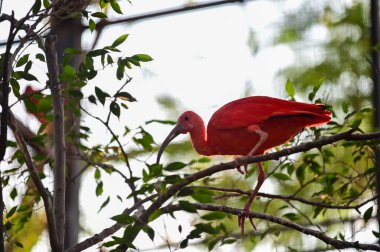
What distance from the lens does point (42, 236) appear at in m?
6.05

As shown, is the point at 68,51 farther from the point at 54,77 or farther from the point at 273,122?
the point at 273,122

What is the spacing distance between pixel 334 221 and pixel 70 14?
2.52 m

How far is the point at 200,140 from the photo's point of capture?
399cm

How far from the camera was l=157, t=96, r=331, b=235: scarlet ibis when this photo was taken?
11.6 feet

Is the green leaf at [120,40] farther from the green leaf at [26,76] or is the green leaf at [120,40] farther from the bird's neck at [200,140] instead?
the bird's neck at [200,140]

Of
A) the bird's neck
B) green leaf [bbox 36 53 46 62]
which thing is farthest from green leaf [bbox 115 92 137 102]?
the bird's neck

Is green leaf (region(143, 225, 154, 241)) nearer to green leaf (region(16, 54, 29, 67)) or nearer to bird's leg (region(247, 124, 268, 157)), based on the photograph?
bird's leg (region(247, 124, 268, 157))

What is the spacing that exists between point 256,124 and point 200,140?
1.37 feet

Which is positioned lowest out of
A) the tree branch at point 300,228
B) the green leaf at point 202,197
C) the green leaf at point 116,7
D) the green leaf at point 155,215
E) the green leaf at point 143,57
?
the tree branch at point 300,228

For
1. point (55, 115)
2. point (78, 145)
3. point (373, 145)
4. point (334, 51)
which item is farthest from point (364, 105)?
point (55, 115)

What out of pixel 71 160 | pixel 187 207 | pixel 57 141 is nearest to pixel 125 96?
pixel 57 141

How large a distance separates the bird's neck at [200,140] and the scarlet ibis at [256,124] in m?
0.02

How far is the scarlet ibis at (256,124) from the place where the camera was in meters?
3.54

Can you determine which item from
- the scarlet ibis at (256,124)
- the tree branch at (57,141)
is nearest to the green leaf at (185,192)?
the scarlet ibis at (256,124)
